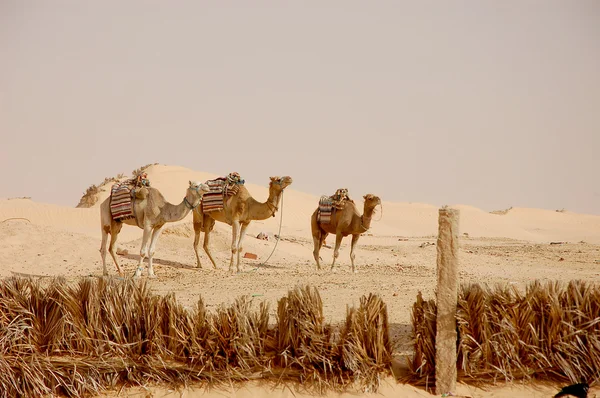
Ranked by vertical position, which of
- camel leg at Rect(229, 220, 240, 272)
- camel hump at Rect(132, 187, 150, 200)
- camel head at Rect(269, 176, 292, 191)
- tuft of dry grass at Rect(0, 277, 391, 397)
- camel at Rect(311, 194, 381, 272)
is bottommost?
tuft of dry grass at Rect(0, 277, 391, 397)

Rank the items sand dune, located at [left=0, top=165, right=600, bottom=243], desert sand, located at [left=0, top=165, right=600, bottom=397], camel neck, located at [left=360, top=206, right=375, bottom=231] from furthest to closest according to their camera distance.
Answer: sand dune, located at [left=0, top=165, right=600, bottom=243], camel neck, located at [left=360, top=206, right=375, bottom=231], desert sand, located at [left=0, top=165, right=600, bottom=397]

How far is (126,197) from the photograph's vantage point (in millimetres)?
13578

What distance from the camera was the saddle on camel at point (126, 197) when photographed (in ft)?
44.5

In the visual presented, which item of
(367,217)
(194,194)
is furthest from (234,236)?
(367,217)

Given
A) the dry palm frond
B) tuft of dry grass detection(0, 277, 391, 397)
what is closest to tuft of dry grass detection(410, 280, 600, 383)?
the dry palm frond

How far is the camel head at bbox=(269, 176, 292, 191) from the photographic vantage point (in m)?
14.4

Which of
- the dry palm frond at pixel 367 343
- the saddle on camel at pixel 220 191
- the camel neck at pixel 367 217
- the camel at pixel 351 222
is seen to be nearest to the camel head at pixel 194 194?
the saddle on camel at pixel 220 191

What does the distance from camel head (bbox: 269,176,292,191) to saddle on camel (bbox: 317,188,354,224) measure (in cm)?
129

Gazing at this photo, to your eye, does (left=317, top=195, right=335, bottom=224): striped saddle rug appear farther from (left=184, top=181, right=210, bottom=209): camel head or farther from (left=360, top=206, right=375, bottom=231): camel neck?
(left=184, top=181, right=210, bottom=209): camel head

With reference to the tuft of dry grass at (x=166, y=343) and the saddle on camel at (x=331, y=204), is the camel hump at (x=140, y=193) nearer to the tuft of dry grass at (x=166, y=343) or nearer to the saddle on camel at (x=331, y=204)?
the saddle on camel at (x=331, y=204)

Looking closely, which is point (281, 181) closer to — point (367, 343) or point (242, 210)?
point (242, 210)

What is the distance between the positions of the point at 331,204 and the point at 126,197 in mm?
4886

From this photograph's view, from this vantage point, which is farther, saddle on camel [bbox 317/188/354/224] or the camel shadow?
the camel shadow

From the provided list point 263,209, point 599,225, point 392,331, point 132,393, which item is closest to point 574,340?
point 392,331
